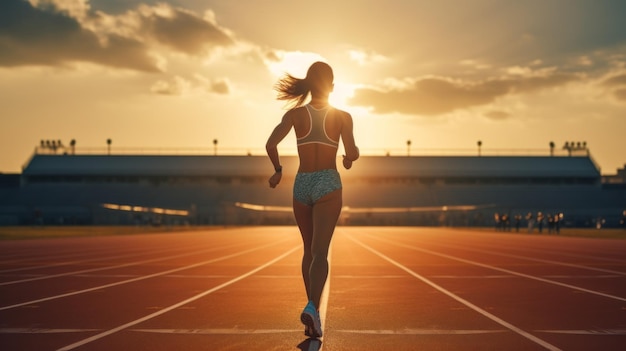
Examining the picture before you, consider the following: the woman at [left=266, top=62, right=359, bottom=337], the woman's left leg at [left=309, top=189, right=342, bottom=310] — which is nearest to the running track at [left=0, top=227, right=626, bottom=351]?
the woman's left leg at [left=309, top=189, right=342, bottom=310]

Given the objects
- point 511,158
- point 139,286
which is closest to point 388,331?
point 139,286

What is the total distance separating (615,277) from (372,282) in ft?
15.3

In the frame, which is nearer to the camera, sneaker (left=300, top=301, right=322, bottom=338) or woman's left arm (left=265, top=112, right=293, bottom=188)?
sneaker (left=300, top=301, right=322, bottom=338)

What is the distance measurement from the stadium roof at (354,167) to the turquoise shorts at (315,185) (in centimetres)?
8364

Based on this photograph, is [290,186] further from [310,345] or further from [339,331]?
[310,345]

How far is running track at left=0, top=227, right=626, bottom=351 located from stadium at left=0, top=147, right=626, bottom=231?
198 feet

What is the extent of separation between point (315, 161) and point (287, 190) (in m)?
81.4

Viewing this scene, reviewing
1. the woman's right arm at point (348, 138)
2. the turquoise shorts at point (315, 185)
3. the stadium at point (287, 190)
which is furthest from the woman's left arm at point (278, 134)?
the stadium at point (287, 190)

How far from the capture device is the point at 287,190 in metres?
87.6

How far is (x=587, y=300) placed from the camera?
30.3ft

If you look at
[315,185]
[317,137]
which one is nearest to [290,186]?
[317,137]

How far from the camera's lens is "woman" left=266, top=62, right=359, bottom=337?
245 inches

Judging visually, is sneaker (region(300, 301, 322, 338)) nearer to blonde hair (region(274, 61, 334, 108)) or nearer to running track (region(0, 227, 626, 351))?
running track (region(0, 227, 626, 351))

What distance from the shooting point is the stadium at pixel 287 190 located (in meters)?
77.3
